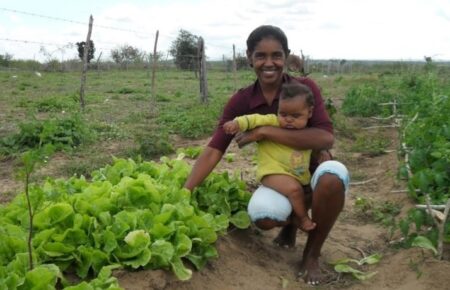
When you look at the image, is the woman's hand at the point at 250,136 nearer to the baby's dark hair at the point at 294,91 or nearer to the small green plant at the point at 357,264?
the baby's dark hair at the point at 294,91

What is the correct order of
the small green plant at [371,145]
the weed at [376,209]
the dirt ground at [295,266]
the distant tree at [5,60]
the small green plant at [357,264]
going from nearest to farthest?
the dirt ground at [295,266] < the small green plant at [357,264] < the weed at [376,209] < the small green plant at [371,145] < the distant tree at [5,60]

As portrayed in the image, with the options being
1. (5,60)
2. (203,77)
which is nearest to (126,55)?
(5,60)

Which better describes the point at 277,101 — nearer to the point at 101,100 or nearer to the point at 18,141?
the point at 18,141

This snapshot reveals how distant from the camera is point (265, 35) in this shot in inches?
129

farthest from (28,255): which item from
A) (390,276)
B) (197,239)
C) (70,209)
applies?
(390,276)

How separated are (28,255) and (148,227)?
2.22 feet

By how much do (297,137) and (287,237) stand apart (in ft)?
2.93

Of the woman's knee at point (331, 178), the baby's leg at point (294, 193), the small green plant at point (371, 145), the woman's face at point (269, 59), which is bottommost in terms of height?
the small green plant at point (371, 145)

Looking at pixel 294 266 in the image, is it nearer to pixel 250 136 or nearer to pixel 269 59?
pixel 250 136

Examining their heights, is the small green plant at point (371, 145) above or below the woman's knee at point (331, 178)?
below

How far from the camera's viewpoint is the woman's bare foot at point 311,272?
10.7 feet

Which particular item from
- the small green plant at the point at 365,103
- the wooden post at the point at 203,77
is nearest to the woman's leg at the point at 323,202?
the small green plant at the point at 365,103

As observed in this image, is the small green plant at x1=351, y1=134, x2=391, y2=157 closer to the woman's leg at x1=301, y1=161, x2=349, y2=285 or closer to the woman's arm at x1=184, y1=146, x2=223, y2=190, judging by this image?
the woman's leg at x1=301, y1=161, x2=349, y2=285

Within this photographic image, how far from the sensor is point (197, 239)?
3.02 meters
